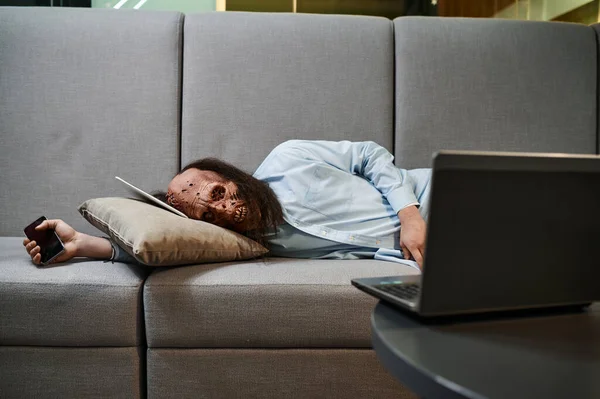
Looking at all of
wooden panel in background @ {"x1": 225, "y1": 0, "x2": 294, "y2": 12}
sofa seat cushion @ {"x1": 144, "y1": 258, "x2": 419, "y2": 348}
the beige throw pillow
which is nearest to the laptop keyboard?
sofa seat cushion @ {"x1": 144, "y1": 258, "x2": 419, "y2": 348}

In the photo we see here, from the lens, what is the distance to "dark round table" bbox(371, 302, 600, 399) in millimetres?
516

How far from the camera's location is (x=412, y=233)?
4.93 feet


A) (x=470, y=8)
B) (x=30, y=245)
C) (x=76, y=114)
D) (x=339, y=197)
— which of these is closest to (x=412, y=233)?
(x=339, y=197)

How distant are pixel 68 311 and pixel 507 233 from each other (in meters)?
1.01

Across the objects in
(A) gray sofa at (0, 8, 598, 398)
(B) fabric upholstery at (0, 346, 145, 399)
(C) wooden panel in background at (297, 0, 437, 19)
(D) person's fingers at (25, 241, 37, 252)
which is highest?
(C) wooden panel in background at (297, 0, 437, 19)

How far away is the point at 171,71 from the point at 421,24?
0.95m

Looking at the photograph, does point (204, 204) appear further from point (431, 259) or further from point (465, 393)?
point (465, 393)

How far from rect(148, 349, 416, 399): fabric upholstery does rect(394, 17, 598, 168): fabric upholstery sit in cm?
88

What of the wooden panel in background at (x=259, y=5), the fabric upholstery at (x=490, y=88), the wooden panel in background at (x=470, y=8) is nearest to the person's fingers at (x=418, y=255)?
the fabric upholstery at (x=490, y=88)

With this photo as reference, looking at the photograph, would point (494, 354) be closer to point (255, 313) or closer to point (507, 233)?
point (507, 233)

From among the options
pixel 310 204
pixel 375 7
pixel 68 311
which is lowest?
pixel 68 311

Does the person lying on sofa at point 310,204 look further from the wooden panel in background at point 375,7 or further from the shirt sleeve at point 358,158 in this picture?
the wooden panel in background at point 375,7

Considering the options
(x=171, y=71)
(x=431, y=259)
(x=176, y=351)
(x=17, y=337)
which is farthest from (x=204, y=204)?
(x=431, y=259)

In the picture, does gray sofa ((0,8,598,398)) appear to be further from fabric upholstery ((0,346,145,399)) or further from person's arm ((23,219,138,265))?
fabric upholstery ((0,346,145,399))
